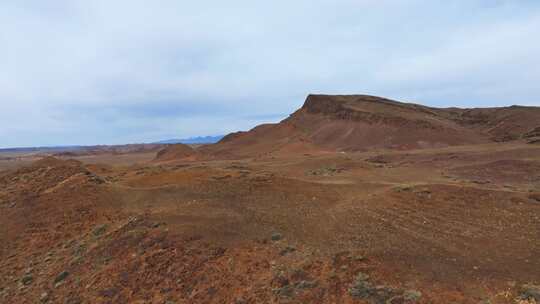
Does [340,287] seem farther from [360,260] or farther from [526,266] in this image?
[526,266]

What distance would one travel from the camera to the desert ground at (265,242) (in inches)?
286

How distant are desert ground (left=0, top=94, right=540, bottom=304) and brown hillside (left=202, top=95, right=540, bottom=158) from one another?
77.1 ft

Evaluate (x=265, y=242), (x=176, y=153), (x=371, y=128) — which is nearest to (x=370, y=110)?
(x=371, y=128)

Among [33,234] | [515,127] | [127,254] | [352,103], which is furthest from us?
[352,103]

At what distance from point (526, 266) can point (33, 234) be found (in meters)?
14.2

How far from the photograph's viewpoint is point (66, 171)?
64.0 feet

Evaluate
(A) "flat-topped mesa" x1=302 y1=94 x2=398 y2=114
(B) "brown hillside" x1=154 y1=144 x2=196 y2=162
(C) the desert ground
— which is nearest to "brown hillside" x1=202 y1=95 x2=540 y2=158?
(A) "flat-topped mesa" x1=302 y1=94 x2=398 y2=114

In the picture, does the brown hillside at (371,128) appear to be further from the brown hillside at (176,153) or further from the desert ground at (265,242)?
the desert ground at (265,242)

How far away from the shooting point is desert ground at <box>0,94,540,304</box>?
7254mm

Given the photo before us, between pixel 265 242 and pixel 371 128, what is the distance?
117ft

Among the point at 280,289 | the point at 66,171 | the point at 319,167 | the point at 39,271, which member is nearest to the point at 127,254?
the point at 39,271

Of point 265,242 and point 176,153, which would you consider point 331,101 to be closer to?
point 176,153

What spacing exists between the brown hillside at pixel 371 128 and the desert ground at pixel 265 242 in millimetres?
23485

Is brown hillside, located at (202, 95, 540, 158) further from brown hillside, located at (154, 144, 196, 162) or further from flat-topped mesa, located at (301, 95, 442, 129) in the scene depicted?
brown hillside, located at (154, 144, 196, 162)
